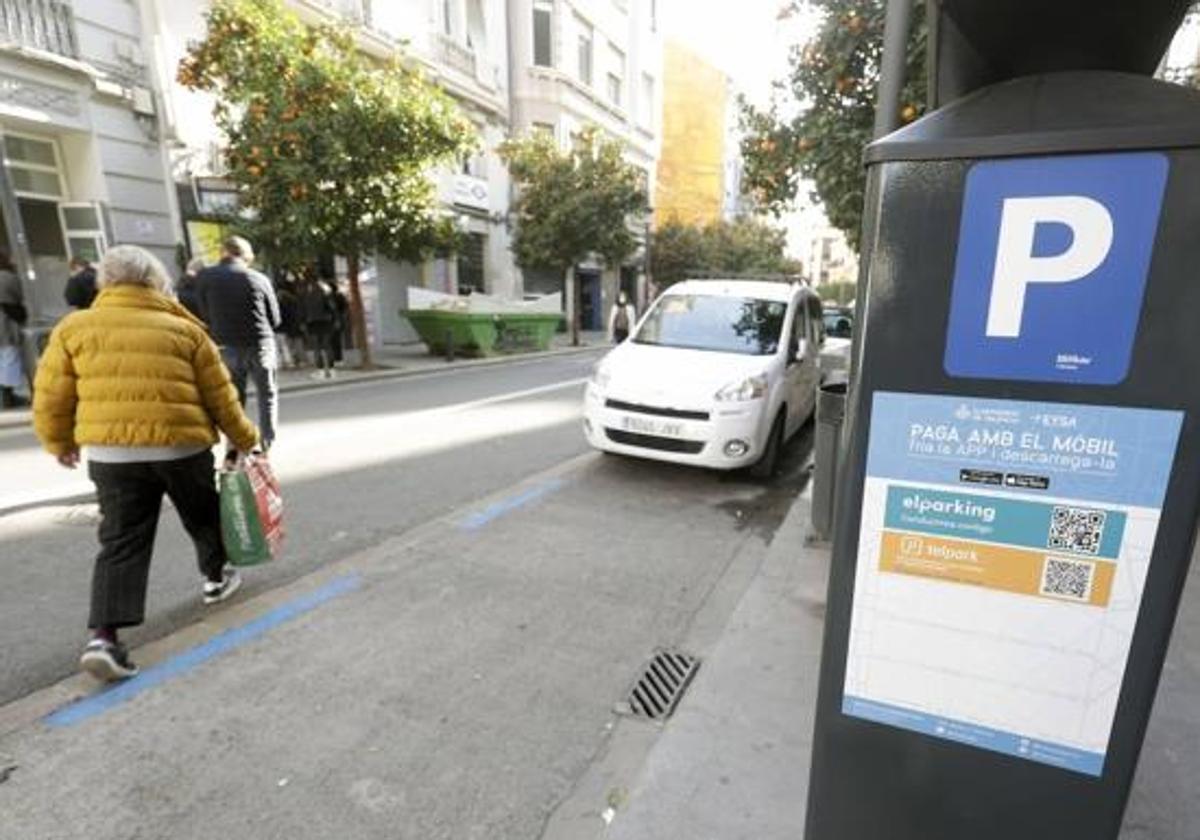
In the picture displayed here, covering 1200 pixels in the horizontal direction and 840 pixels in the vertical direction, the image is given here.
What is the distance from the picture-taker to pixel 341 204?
1095cm

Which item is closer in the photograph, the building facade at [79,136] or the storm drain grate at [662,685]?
the storm drain grate at [662,685]

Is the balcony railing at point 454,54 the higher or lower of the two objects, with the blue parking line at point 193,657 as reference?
higher

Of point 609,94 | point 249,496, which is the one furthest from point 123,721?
point 609,94

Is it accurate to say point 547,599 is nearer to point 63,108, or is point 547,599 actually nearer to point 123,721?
point 123,721

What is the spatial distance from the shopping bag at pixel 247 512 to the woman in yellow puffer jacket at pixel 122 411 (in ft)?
0.89

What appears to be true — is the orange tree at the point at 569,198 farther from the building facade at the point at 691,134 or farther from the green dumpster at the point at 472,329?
the building facade at the point at 691,134

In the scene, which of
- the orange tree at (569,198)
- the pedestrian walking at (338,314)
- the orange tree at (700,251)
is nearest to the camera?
the pedestrian walking at (338,314)

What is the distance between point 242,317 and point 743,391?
4309 mm

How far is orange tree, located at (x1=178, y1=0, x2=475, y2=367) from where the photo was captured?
10320 millimetres

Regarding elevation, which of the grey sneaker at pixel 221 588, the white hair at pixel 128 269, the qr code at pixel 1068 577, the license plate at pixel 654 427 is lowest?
the grey sneaker at pixel 221 588

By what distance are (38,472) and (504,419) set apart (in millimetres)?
4583

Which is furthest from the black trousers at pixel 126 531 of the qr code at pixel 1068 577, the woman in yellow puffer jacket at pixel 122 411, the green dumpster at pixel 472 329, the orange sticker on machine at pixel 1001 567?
the green dumpster at pixel 472 329

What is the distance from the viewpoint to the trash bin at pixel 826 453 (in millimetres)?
4105

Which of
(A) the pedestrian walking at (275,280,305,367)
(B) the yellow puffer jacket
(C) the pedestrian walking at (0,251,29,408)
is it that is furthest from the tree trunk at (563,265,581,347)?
(B) the yellow puffer jacket
